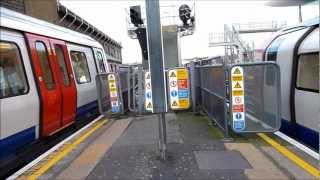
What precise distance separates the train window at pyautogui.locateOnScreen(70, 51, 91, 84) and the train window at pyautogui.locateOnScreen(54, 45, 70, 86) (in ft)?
2.84

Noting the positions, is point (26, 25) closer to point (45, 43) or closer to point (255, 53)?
point (45, 43)

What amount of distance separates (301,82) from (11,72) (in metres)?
5.06

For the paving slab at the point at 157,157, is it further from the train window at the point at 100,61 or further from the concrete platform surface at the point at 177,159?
the train window at the point at 100,61

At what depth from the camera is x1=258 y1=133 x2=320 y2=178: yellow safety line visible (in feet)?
17.4

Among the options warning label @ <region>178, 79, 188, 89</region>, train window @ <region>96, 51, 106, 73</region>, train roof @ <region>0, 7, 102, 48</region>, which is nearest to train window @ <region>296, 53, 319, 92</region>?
warning label @ <region>178, 79, 188, 89</region>

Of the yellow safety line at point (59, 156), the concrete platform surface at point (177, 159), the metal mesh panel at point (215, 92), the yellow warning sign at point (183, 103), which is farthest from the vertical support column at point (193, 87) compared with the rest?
the yellow warning sign at point (183, 103)

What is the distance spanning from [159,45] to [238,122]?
212 centimetres

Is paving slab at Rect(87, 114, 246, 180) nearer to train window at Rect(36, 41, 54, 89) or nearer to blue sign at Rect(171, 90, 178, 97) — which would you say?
blue sign at Rect(171, 90, 178, 97)

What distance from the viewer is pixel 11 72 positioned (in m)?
6.87

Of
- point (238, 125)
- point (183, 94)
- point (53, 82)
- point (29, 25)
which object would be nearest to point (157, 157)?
point (238, 125)

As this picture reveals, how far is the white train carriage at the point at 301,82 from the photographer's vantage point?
285 inches

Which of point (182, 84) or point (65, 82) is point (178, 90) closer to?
point (182, 84)

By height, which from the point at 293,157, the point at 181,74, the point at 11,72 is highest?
the point at 11,72

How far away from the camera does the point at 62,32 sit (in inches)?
408
